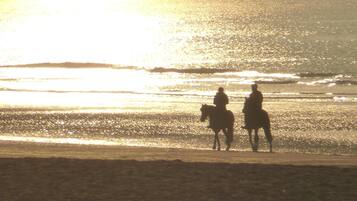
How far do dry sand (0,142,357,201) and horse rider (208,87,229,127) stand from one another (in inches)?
122

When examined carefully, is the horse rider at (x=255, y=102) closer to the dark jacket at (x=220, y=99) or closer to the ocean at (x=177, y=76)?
the dark jacket at (x=220, y=99)

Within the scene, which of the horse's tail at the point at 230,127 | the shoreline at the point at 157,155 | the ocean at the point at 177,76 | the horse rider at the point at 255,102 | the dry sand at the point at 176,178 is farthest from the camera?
the ocean at the point at 177,76

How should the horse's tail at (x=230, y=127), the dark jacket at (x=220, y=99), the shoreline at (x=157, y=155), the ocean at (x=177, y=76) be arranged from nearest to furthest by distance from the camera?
the shoreline at (x=157, y=155) → the dark jacket at (x=220, y=99) → the horse's tail at (x=230, y=127) → the ocean at (x=177, y=76)

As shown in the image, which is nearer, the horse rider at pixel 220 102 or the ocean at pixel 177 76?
the horse rider at pixel 220 102

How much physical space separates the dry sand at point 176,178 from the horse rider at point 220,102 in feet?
10.1

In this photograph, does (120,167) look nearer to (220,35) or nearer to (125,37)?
(220,35)

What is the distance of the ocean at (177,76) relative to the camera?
92.0ft

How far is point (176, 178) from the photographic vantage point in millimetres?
15055

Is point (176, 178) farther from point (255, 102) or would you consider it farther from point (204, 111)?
point (204, 111)

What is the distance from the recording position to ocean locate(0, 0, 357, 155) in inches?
1104

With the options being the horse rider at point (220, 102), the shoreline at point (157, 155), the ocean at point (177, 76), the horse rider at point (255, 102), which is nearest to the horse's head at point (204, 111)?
the horse rider at point (220, 102)

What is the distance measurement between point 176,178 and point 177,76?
45711mm

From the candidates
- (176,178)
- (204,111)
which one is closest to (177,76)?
(204,111)

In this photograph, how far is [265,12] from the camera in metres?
164
